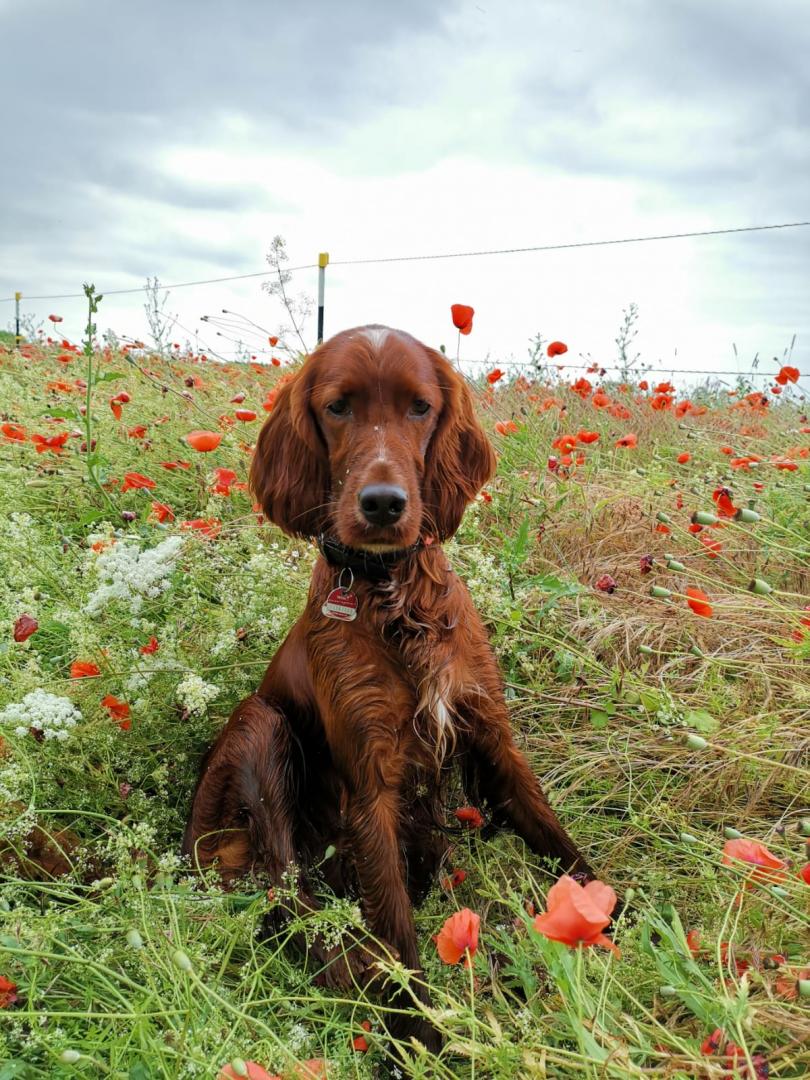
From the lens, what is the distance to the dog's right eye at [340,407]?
2008mm

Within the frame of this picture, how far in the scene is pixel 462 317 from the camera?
2840 millimetres

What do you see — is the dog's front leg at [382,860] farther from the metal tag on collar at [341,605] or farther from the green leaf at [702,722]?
the green leaf at [702,722]

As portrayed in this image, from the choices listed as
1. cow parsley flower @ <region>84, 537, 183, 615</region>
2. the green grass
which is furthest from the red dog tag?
cow parsley flower @ <region>84, 537, 183, 615</region>

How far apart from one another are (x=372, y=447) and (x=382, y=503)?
18 cm

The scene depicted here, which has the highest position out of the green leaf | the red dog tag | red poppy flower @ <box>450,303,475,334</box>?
red poppy flower @ <box>450,303,475,334</box>

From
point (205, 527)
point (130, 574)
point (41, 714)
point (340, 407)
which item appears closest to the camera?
point (41, 714)

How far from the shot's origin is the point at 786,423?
5359mm

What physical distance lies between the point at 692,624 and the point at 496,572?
0.70m

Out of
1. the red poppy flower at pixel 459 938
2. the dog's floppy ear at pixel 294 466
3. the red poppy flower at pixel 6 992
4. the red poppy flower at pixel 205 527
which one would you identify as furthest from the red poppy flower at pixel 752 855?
the red poppy flower at pixel 205 527

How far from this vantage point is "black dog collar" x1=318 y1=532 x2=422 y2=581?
2.02 metres

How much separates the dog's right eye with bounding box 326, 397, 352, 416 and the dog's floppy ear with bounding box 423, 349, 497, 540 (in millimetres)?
261

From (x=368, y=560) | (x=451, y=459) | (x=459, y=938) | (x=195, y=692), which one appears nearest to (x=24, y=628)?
(x=195, y=692)

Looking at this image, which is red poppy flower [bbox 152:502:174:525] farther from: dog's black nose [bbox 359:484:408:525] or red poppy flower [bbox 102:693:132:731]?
dog's black nose [bbox 359:484:408:525]

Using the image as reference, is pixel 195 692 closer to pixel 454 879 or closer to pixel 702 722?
pixel 454 879
